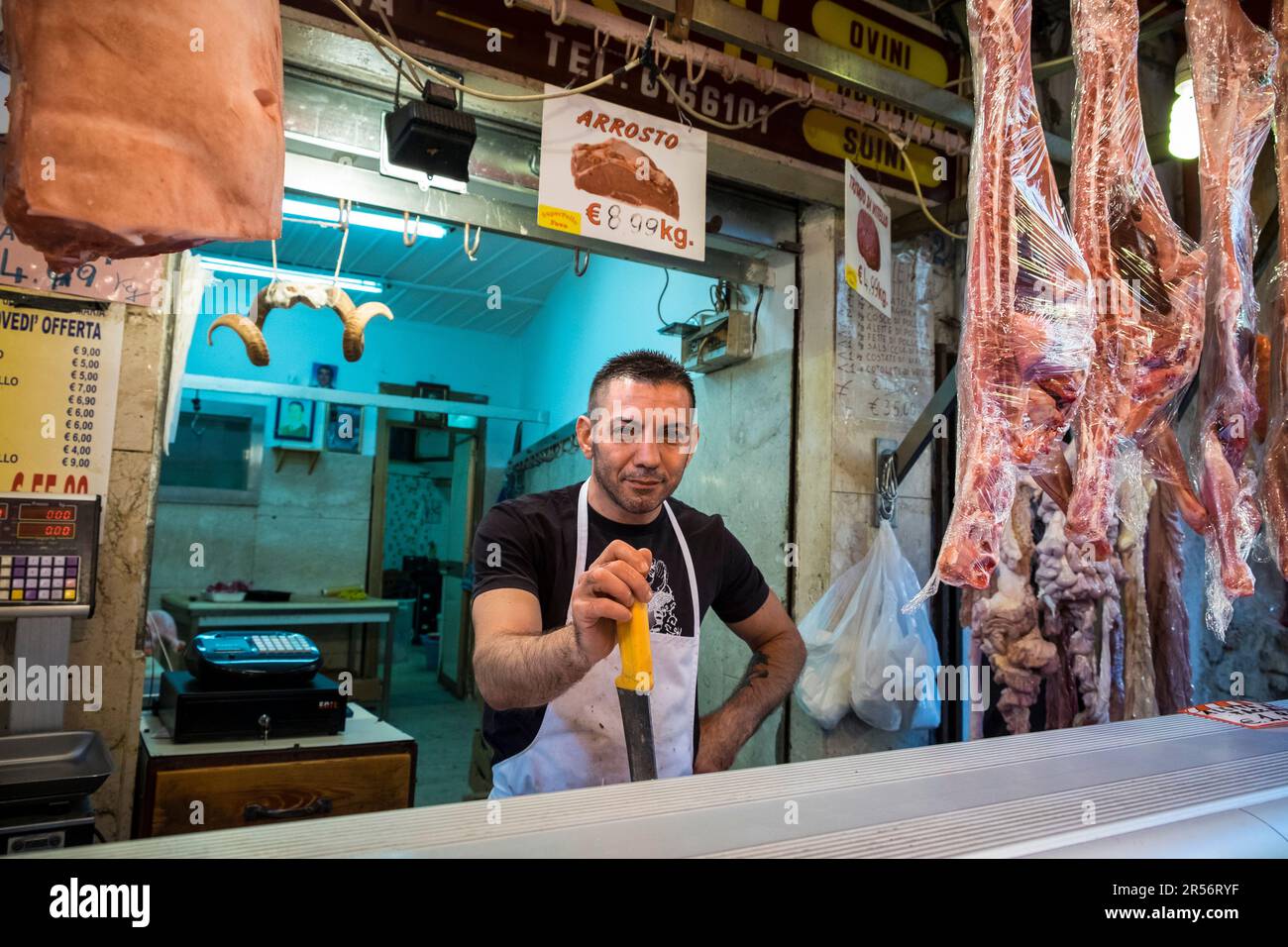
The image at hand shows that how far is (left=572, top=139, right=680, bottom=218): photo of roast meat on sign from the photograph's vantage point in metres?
2.36

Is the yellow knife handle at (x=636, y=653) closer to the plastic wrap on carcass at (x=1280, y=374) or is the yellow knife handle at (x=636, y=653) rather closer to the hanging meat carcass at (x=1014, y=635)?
the plastic wrap on carcass at (x=1280, y=374)

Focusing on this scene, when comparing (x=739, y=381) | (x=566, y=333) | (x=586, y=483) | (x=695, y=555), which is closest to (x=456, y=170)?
(x=586, y=483)

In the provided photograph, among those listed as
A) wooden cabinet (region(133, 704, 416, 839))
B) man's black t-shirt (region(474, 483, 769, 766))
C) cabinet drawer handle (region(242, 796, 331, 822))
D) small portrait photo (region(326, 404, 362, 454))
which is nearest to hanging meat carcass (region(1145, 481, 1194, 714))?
man's black t-shirt (region(474, 483, 769, 766))

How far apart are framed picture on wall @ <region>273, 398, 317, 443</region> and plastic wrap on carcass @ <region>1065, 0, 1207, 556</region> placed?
323 inches

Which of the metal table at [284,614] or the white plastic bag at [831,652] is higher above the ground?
the white plastic bag at [831,652]

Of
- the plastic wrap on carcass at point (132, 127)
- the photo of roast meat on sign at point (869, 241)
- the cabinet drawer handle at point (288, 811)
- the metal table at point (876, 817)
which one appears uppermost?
the photo of roast meat on sign at point (869, 241)

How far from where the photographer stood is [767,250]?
371cm

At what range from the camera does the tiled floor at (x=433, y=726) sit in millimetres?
6160

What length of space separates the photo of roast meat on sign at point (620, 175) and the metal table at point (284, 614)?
6.00 meters

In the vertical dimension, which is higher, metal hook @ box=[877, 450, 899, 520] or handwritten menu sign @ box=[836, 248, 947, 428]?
handwritten menu sign @ box=[836, 248, 947, 428]

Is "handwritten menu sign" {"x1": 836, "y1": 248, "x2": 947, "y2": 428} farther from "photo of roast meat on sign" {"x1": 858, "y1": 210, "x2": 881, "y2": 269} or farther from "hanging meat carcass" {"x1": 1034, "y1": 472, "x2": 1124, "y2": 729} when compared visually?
"hanging meat carcass" {"x1": 1034, "y1": 472, "x2": 1124, "y2": 729}

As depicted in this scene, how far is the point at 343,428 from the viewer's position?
8586 mm

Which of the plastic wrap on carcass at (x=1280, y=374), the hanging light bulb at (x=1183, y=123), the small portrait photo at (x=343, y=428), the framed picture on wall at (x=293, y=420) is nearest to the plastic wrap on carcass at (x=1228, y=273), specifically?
the plastic wrap on carcass at (x=1280, y=374)

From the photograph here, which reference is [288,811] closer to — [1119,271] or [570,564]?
[570,564]
